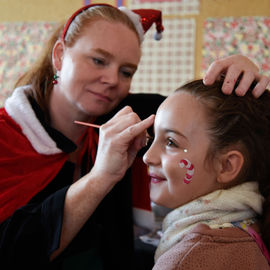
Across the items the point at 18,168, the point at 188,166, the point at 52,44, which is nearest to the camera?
the point at 188,166

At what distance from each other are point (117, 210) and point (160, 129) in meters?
0.58

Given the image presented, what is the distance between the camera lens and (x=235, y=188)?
835 millimetres

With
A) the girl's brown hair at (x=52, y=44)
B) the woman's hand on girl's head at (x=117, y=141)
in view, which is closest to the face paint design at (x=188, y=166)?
the woman's hand on girl's head at (x=117, y=141)

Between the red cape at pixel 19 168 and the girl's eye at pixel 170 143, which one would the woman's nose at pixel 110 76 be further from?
the girl's eye at pixel 170 143

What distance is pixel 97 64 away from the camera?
3.98ft

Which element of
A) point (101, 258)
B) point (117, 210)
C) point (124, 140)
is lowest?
point (101, 258)

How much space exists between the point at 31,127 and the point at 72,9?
171 centimetres

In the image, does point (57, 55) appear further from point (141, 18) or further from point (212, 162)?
point (212, 162)

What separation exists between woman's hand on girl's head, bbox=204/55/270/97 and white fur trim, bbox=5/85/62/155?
2.00ft

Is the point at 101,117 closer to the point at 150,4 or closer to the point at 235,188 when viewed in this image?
the point at 235,188

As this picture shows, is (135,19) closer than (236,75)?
No

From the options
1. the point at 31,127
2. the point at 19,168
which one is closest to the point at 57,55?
the point at 31,127

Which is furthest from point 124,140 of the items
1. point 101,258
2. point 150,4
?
point 150,4

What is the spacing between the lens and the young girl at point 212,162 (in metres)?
0.81
